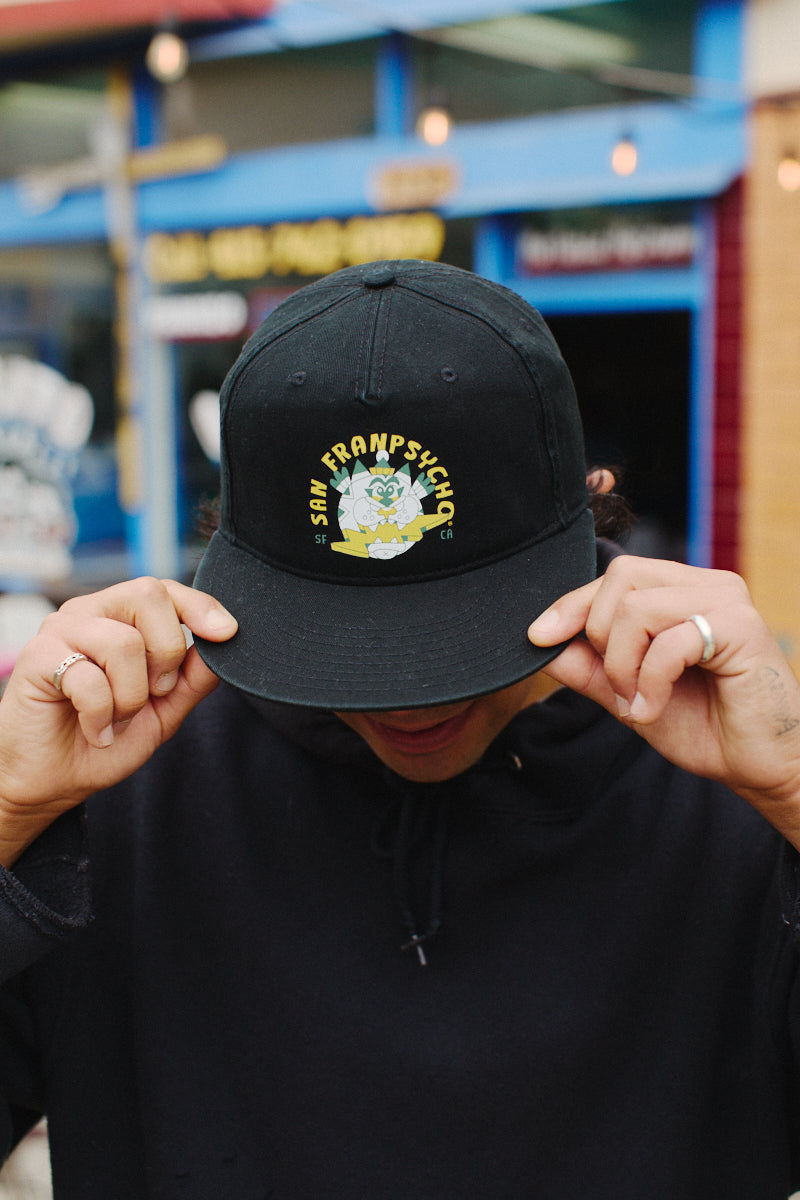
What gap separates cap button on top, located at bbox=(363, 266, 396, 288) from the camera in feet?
4.28

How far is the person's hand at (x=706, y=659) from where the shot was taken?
1.20 metres

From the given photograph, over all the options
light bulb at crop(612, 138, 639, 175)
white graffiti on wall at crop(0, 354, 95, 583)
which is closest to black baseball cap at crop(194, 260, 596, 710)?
light bulb at crop(612, 138, 639, 175)

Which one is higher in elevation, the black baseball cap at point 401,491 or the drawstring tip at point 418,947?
the black baseball cap at point 401,491

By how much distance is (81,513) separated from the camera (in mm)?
7176

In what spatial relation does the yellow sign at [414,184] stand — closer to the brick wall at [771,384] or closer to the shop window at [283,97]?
the shop window at [283,97]

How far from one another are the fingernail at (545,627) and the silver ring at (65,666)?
55cm

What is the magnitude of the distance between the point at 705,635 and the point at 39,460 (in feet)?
21.9

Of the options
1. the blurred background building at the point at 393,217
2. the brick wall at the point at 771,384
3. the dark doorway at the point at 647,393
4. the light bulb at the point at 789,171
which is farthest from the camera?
the dark doorway at the point at 647,393

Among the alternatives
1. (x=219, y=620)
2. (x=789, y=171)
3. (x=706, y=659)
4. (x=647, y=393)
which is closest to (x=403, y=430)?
(x=219, y=620)

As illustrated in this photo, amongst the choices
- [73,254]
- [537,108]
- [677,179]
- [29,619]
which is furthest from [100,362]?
[677,179]

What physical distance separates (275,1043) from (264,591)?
2.23 feet

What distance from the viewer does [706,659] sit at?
1.21 m

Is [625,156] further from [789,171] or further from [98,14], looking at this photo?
[98,14]

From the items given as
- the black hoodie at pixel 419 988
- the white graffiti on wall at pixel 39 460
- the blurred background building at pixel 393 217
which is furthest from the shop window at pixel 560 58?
the black hoodie at pixel 419 988
